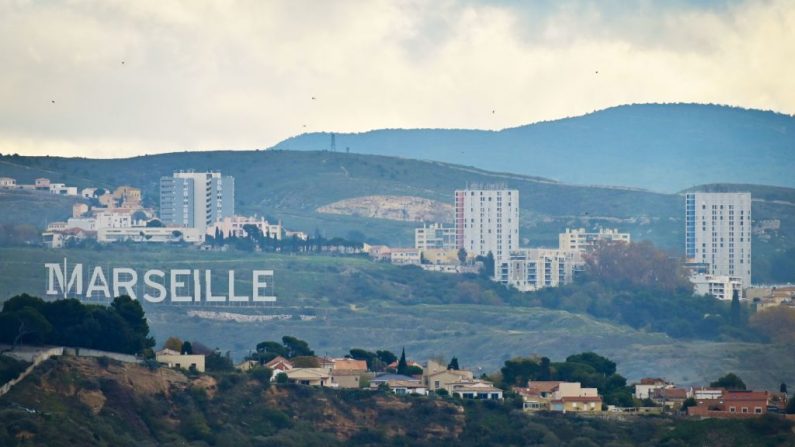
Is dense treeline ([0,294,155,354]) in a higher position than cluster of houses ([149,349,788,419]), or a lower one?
higher

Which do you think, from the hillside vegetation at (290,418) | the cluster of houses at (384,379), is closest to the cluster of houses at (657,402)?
the cluster of houses at (384,379)

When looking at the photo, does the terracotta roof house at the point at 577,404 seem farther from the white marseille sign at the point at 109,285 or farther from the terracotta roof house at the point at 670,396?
the white marseille sign at the point at 109,285

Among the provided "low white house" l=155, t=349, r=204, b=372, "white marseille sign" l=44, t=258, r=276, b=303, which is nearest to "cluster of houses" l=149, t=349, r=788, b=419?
"low white house" l=155, t=349, r=204, b=372

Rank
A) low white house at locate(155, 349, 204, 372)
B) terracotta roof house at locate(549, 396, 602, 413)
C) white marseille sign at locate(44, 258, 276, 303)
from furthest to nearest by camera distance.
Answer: white marseille sign at locate(44, 258, 276, 303)
terracotta roof house at locate(549, 396, 602, 413)
low white house at locate(155, 349, 204, 372)

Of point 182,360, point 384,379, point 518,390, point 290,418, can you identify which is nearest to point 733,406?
point 518,390

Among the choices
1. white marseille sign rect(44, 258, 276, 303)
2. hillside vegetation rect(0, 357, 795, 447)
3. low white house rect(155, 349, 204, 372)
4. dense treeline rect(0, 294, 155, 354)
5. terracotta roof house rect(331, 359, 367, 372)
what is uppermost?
white marseille sign rect(44, 258, 276, 303)

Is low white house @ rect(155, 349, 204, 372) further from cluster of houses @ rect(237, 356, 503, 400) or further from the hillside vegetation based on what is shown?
cluster of houses @ rect(237, 356, 503, 400)
